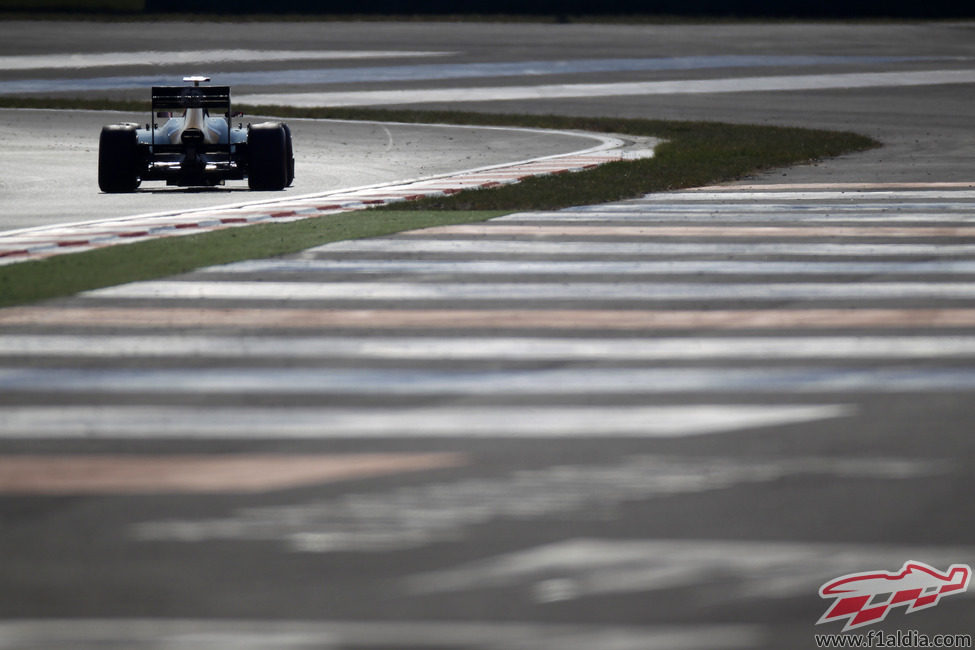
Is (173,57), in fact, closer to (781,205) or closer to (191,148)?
(191,148)

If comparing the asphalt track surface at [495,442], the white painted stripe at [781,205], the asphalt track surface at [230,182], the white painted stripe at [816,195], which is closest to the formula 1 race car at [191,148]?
the asphalt track surface at [230,182]

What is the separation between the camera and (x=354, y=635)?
4.59 meters

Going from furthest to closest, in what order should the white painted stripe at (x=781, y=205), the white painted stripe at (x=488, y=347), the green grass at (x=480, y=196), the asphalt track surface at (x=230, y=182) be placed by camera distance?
the asphalt track surface at (x=230, y=182), the white painted stripe at (x=781, y=205), the green grass at (x=480, y=196), the white painted stripe at (x=488, y=347)

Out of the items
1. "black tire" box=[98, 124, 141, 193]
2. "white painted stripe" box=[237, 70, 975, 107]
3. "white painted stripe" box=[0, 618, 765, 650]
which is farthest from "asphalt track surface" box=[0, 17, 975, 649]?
"white painted stripe" box=[237, 70, 975, 107]

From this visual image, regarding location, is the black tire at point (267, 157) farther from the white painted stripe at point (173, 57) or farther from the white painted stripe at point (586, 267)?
the white painted stripe at point (173, 57)

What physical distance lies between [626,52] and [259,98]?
1276 centimetres

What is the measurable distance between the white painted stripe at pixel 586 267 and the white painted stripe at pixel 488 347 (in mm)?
2500

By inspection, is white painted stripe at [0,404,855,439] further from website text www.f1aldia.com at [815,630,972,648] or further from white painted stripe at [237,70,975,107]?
white painted stripe at [237,70,975,107]

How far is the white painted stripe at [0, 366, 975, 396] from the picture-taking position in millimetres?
7680

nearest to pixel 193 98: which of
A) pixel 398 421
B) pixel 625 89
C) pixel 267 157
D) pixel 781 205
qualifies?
pixel 267 157

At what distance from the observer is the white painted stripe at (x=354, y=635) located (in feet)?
14.8

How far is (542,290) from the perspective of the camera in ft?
35.0

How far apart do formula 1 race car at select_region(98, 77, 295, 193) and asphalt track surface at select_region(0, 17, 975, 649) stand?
498 centimetres

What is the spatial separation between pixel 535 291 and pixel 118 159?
8.59m
